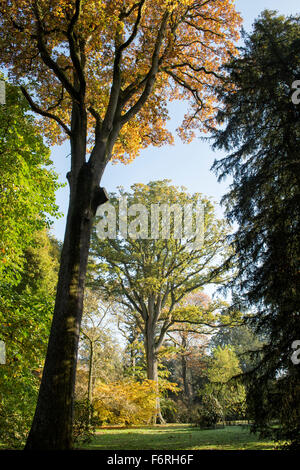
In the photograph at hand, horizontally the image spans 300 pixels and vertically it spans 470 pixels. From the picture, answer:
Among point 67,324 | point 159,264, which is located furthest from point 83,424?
point 159,264

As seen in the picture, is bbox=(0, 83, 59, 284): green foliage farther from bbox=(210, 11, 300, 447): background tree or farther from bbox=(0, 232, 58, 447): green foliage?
bbox=(210, 11, 300, 447): background tree

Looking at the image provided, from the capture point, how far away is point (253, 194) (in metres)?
5.73

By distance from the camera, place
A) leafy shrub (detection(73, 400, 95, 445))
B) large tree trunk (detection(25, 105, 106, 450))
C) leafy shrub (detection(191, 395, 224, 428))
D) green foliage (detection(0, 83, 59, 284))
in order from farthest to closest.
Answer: leafy shrub (detection(191, 395, 224, 428)), leafy shrub (detection(73, 400, 95, 445)), green foliage (detection(0, 83, 59, 284)), large tree trunk (detection(25, 105, 106, 450))

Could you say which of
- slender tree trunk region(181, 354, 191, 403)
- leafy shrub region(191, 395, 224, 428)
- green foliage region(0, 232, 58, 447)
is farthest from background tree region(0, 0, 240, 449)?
slender tree trunk region(181, 354, 191, 403)

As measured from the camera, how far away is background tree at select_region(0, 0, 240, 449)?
3.88 m

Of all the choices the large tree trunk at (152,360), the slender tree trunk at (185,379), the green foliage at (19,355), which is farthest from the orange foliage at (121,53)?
the slender tree trunk at (185,379)

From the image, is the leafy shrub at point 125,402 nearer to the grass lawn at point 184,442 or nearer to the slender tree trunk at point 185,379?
the grass lawn at point 184,442

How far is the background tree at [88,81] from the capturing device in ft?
12.7

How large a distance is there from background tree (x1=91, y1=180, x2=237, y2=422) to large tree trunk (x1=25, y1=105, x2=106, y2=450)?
36.5ft

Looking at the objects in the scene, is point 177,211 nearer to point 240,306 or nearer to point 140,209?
point 140,209
